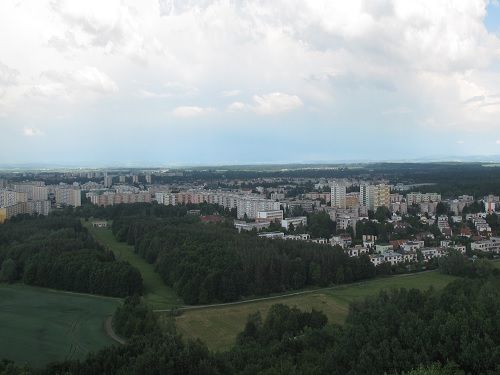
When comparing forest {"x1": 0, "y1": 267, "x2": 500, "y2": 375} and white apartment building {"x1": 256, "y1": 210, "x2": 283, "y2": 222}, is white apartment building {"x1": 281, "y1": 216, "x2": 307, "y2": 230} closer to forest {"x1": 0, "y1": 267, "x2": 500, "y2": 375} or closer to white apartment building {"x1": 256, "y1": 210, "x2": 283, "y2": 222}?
white apartment building {"x1": 256, "y1": 210, "x2": 283, "y2": 222}

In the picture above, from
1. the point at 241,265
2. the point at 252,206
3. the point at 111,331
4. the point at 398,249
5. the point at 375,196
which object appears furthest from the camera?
the point at 375,196

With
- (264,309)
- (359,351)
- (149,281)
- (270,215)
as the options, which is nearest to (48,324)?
(149,281)

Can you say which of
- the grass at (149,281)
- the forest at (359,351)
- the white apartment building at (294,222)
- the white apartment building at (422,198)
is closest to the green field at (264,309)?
the grass at (149,281)

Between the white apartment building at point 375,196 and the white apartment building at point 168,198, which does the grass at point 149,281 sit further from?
the white apartment building at point 375,196

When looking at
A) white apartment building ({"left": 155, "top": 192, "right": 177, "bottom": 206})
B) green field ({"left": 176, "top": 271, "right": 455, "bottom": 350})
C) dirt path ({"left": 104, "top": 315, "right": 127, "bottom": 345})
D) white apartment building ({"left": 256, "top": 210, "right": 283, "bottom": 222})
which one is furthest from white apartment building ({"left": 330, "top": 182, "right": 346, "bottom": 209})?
dirt path ({"left": 104, "top": 315, "right": 127, "bottom": 345})

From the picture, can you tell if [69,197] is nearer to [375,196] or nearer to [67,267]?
[375,196]
